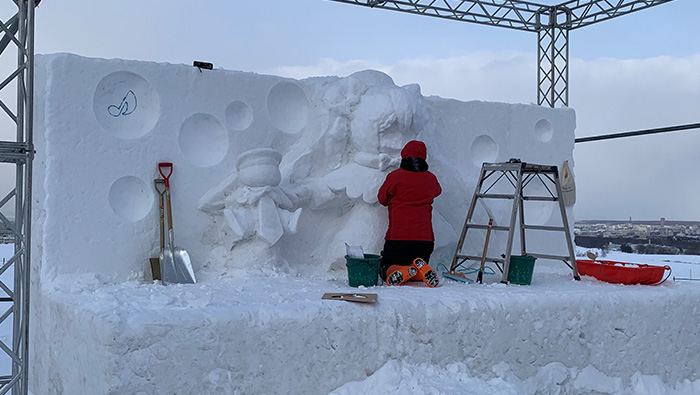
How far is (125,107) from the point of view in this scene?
493 cm

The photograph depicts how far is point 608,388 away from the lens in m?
4.63

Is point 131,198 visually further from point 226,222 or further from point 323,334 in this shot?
point 323,334

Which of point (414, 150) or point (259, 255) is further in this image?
point (414, 150)

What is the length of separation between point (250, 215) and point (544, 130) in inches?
143

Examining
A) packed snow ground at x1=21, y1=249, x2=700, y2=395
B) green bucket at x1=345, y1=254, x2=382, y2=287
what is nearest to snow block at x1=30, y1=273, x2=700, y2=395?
packed snow ground at x1=21, y1=249, x2=700, y2=395

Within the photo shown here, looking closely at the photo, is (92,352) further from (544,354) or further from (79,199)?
(544,354)

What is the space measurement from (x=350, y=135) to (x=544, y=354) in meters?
2.36

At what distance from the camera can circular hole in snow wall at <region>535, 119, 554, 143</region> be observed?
6910 millimetres

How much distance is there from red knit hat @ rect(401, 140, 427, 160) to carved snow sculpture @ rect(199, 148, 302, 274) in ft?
3.15

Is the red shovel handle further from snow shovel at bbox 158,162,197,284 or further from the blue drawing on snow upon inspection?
the blue drawing on snow

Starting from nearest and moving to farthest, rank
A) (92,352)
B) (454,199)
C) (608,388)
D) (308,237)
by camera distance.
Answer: (92,352), (608,388), (308,237), (454,199)

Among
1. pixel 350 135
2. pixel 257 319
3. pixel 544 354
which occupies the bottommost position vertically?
pixel 544 354

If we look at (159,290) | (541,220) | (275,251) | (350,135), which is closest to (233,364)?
(159,290)

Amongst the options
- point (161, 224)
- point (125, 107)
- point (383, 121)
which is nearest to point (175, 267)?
point (161, 224)
